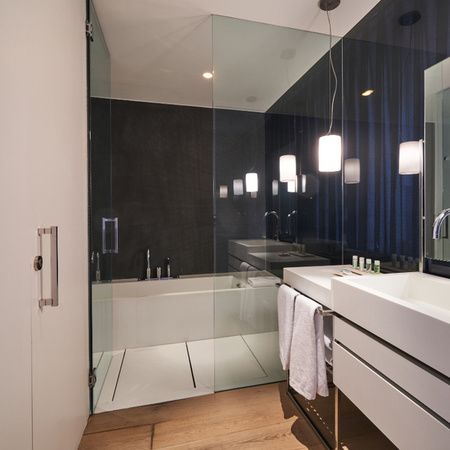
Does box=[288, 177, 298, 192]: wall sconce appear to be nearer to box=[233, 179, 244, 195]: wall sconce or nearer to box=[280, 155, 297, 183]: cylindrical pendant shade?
box=[280, 155, 297, 183]: cylindrical pendant shade

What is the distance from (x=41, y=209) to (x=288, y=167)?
1759 mm

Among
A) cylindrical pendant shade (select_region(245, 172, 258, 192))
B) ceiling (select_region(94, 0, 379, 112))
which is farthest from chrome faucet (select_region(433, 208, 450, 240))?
ceiling (select_region(94, 0, 379, 112))

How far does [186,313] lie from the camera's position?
2.77 meters

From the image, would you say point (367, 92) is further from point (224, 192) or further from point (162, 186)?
point (162, 186)

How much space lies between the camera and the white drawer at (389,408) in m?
0.90

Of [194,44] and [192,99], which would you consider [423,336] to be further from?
[192,99]

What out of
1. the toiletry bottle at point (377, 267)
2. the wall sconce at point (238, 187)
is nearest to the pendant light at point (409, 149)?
the toiletry bottle at point (377, 267)

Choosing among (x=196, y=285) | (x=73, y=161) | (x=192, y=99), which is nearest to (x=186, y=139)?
(x=192, y=99)

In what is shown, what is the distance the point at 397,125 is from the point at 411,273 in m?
0.89

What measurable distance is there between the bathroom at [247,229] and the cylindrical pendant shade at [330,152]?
12 mm

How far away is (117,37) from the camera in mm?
2129

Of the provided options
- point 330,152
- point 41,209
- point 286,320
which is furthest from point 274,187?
point 41,209

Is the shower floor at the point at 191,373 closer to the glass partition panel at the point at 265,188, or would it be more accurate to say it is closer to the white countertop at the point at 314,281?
the glass partition panel at the point at 265,188

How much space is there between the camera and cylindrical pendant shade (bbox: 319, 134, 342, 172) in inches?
75.4
